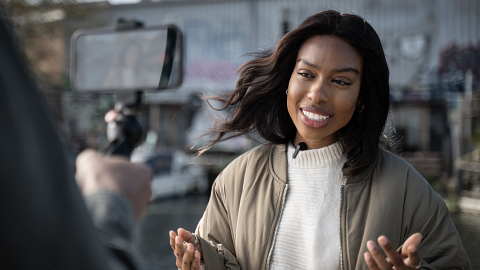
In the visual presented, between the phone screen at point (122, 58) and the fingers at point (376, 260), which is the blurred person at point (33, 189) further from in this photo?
the phone screen at point (122, 58)

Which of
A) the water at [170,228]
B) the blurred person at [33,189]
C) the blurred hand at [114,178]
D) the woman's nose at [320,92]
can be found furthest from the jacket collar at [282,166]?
the water at [170,228]

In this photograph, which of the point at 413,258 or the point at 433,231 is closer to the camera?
the point at 413,258

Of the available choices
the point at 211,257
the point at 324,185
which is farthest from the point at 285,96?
the point at 211,257

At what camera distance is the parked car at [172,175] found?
11.6 meters

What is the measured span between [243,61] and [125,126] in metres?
7.90

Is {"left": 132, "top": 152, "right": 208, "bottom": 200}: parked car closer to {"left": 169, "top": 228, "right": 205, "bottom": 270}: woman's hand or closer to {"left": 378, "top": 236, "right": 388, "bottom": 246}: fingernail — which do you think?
{"left": 169, "top": 228, "right": 205, "bottom": 270}: woman's hand

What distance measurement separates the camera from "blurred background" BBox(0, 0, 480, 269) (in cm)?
1033

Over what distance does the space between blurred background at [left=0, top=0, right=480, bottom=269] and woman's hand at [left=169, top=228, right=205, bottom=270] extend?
7068 mm

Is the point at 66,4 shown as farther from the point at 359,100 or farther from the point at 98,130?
the point at 359,100

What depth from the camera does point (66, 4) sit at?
42.8ft

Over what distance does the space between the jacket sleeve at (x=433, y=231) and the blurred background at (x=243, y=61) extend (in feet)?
24.1

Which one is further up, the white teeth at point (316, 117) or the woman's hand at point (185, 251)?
the white teeth at point (316, 117)

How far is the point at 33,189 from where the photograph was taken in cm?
36

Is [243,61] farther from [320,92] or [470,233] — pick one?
[320,92]
